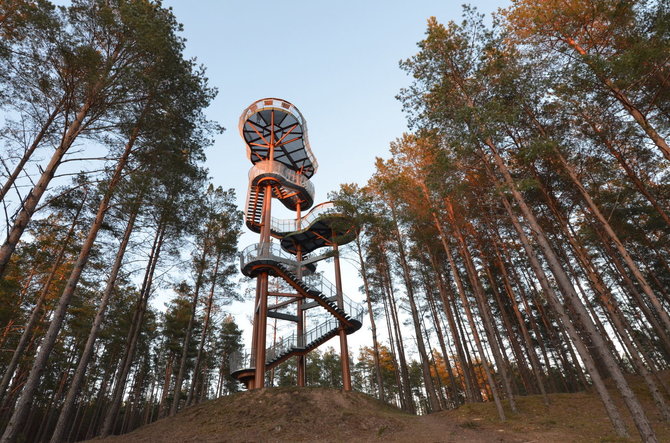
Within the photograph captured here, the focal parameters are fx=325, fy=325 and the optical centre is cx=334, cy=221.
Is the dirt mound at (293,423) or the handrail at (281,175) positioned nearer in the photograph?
the dirt mound at (293,423)

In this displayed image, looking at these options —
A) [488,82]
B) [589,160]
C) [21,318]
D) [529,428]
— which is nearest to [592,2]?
[488,82]

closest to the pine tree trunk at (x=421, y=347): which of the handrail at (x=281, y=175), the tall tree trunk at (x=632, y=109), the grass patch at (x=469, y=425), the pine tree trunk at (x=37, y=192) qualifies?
the grass patch at (x=469, y=425)

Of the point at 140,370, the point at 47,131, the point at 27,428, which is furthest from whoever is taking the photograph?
the point at 140,370

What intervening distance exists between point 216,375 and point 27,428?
49.4 feet

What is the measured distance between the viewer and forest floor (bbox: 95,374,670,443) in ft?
29.5

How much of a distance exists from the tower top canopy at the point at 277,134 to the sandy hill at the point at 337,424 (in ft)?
44.5

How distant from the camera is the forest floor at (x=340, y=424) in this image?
8984mm

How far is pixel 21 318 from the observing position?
15.8 m

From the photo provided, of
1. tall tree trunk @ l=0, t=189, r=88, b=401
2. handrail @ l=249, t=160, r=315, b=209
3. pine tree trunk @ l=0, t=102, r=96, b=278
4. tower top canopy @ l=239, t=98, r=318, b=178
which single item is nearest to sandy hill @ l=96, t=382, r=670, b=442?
tall tree trunk @ l=0, t=189, r=88, b=401

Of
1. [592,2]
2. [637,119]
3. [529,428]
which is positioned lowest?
[529,428]

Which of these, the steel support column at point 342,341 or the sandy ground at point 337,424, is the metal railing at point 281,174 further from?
the sandy ground at point 337,424

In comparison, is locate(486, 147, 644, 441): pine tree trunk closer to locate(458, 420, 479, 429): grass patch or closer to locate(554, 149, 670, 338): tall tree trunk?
locate(554, 149, 670, 338): tall tree trunk

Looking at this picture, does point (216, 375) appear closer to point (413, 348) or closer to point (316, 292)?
point (413, 348)

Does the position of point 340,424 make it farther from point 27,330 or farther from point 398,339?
point 27,330
